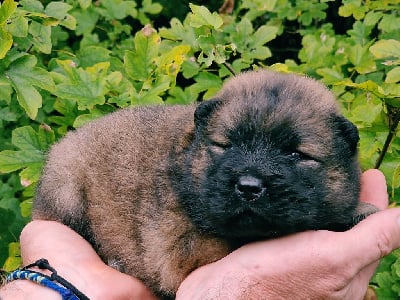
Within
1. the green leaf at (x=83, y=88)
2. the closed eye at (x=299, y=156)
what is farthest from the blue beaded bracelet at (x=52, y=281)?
the closed eye at (x=299, y=156)

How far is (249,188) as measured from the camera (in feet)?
10.3

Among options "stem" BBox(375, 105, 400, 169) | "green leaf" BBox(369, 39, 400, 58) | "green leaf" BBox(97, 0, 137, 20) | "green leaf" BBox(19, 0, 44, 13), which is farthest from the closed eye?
"green leaf" BBox(97, 0, 137, 20)

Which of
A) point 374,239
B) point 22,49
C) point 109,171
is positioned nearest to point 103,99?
point 109,171

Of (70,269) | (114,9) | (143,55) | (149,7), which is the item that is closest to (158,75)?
(143,55)

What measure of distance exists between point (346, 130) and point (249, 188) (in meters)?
0.73

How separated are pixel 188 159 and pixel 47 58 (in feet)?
8.94

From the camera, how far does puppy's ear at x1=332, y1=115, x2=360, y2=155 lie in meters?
3.55

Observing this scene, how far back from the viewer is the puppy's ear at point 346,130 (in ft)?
11.7

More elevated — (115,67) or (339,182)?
(339,182)

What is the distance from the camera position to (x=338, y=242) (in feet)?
10.8

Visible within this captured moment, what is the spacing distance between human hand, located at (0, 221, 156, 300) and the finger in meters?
1.38

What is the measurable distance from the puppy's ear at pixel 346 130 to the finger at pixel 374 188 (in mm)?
294

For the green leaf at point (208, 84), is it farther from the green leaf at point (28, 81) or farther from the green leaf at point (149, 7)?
the green leaf at point (149, 7)

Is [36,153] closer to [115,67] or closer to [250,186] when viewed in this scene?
[115,67]
